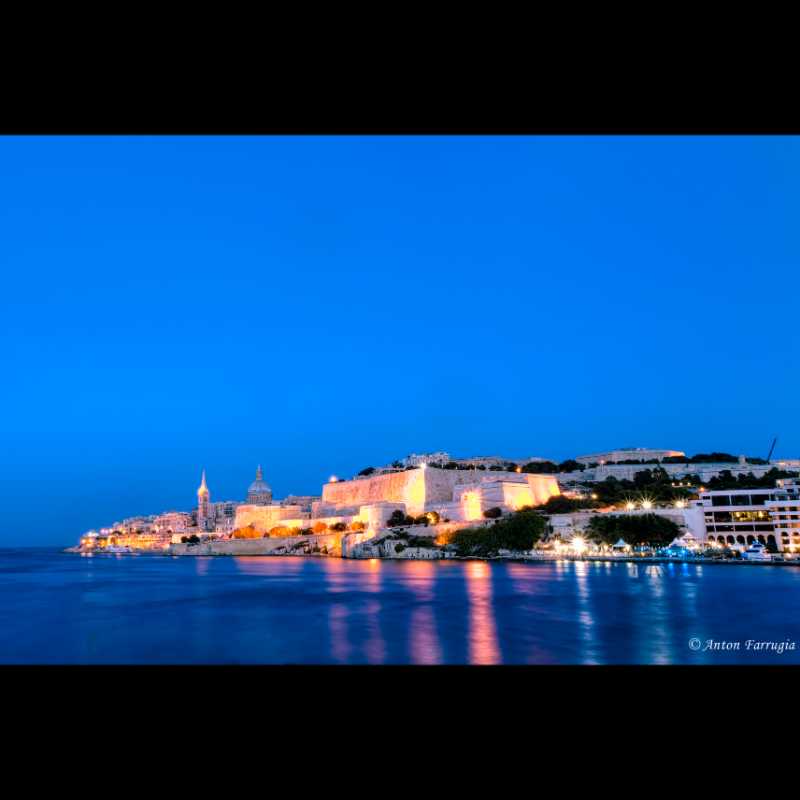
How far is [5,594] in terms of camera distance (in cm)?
1478

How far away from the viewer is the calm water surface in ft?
24.3

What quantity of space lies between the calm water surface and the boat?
1.40 m

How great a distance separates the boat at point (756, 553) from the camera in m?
17.9

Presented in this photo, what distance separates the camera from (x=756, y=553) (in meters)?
18.2

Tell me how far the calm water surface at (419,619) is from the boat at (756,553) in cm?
140

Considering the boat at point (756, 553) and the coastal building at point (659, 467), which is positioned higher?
the coastal building at point (659, 467)

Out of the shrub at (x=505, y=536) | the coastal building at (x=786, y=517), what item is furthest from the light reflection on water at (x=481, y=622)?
the coastal building at (x=786, y=517)

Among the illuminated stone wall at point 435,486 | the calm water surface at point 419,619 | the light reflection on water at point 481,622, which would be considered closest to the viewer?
the light reflection on water at point 481,622

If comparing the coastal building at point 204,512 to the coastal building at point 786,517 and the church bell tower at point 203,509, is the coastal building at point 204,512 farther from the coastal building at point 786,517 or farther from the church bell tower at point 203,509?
the coastal building at point 786,517
